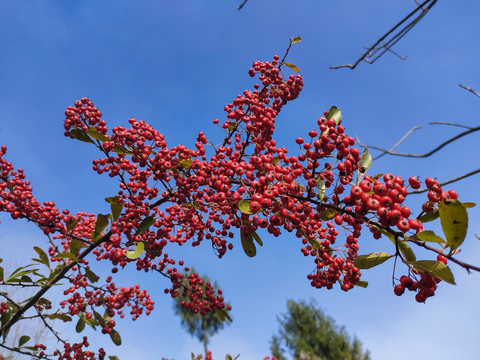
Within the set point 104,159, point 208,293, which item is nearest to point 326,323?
point 208,293

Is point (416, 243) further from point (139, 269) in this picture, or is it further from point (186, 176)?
point (139, 269)

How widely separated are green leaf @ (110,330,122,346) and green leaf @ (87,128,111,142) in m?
2.96

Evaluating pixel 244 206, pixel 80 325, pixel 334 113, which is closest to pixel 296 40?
pixel 334 113

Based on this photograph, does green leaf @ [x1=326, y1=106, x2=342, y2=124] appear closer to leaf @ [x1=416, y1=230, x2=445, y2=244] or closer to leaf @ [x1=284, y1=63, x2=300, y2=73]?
Answer: leaf @ [x1=416, y1=230, x2=445, y2=244]

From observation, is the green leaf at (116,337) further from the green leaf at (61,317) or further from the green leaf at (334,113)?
the green leaf at (334,113)

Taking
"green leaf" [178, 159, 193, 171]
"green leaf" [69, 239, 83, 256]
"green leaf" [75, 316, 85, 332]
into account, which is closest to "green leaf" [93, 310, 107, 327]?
"green leaf" [75, 316, 85, 332]

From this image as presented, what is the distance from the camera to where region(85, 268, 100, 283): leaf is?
483cm

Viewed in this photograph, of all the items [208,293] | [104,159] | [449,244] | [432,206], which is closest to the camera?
[449,244]

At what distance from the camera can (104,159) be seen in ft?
12.1

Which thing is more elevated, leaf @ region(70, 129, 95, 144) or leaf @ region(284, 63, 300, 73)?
leaf @ region(284, 63, 300, 73)

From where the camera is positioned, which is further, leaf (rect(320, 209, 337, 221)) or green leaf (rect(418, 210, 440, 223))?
leaf (rect(320, 209, 337, 221))

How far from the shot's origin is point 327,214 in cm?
261

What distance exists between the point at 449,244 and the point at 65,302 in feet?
16.9

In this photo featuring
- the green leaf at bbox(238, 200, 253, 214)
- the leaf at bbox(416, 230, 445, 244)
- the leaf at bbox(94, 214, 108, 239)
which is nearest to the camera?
the leaf at bbox(416, 230, 445, 244)
